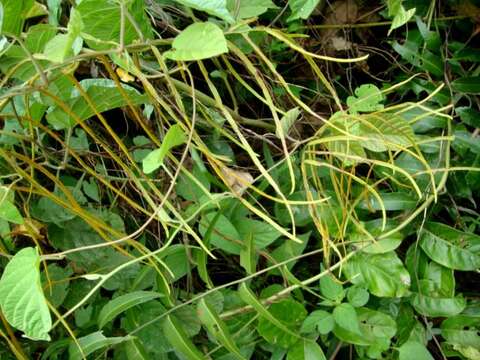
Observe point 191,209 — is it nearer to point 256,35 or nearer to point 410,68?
point 256,35

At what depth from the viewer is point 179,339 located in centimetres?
79

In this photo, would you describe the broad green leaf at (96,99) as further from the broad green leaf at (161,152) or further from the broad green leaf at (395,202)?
the broad green leaf at (395,202)

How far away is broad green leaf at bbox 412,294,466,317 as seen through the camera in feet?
2.99

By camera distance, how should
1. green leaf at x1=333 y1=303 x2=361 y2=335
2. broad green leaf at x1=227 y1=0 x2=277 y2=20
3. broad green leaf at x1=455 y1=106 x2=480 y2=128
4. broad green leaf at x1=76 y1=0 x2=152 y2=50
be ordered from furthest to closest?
broad green leaf at x1=455 y1=106 x2=480 y2=128 < green leaf at x1=333 y1=303 x2=361 y2=335 < broad green leaf at x1=227 y1=0 x2=277 y2=20 < broad green leaf at x1=76 y1=0 x2=152 y2=50

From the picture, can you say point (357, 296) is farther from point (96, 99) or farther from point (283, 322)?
point (96, 99)

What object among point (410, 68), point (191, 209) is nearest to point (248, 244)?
point (191, 209)

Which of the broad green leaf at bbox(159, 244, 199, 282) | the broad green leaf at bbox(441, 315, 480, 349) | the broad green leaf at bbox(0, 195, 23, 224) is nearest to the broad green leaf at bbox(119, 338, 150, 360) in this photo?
the broad green leaf at bbox(159, 244, 199, 282)

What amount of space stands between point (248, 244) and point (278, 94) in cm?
28

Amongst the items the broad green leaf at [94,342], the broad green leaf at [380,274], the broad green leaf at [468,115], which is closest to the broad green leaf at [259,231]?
the broad green leaf at [380,274]

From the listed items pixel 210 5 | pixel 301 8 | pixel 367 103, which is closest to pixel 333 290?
pixel 367 103

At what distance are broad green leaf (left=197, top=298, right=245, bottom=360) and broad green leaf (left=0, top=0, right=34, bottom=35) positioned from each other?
399 millimetres

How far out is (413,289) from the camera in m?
0.93

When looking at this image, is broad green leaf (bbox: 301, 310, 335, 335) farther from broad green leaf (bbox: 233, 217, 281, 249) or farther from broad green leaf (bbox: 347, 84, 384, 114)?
broad green leaf (bbox: 347, 84, 384, 114)

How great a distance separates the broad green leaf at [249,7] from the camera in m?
0.75
